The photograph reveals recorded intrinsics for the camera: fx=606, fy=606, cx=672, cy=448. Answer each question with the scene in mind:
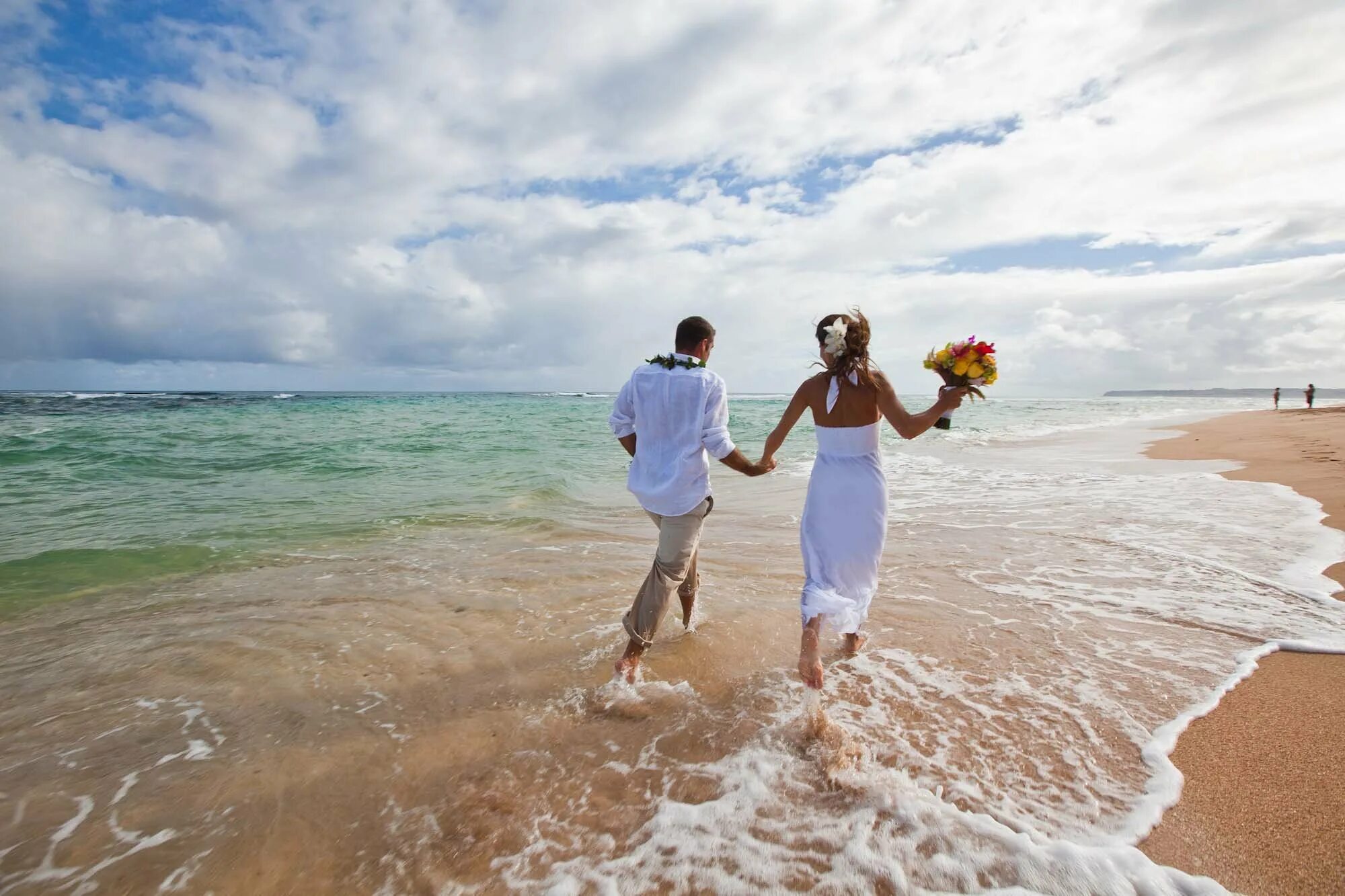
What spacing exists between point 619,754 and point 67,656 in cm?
448

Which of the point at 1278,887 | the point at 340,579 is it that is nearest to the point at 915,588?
the point at 1278,887

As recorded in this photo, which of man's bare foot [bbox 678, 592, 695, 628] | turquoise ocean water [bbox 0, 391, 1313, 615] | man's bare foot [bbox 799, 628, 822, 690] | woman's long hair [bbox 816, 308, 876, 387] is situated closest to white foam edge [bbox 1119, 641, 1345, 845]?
man's bare foot [bbox 799, 628, 822, 690]

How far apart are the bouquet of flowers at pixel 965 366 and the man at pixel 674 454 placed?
118 cm

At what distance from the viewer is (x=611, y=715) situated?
3.59 meters

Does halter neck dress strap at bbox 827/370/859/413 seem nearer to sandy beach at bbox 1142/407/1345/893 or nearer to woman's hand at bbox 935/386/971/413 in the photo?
woman's hand at bbox 935/386/971/413

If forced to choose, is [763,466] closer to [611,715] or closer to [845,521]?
[845,521]

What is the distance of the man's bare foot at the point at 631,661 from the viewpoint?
3.95 m

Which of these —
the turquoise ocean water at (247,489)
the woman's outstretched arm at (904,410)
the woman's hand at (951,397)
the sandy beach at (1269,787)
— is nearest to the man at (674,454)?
the woman's outstretched arm at (904,410)

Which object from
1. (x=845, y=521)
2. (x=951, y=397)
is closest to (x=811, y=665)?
(x=845, y=521)

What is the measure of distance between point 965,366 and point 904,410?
438 millimetres

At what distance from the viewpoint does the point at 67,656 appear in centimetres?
455

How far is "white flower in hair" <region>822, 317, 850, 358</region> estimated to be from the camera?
11.8ft

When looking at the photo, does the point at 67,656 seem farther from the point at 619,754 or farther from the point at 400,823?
the point at 619,754

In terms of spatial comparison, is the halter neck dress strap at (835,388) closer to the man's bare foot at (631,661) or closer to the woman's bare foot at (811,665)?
Result: the woman's bare foot at (811,665)
